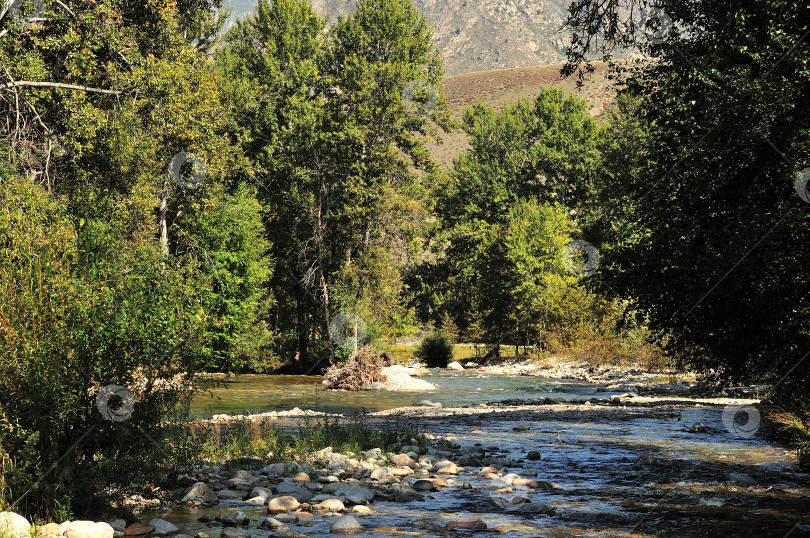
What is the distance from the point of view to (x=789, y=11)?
446 inches

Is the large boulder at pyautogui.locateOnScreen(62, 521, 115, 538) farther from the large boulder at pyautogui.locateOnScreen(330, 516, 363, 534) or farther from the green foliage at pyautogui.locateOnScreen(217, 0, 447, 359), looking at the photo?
the green foliage at pyautogui.locateOnScreen(217, 0, 447, 359)

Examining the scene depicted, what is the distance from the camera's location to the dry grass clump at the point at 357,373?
105 feet

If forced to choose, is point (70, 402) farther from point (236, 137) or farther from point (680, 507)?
point (236, 137)

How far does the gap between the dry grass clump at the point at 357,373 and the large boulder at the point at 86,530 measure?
25.0 meters

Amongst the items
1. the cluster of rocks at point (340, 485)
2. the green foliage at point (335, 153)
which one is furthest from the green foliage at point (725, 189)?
the green foliage at point (335, 153)

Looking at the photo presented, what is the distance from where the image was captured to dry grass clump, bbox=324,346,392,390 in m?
31.9

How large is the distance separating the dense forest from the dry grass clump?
18.4 ft

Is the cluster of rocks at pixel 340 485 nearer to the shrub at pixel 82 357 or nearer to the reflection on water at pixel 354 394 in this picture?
the shrub at pixel 82 357

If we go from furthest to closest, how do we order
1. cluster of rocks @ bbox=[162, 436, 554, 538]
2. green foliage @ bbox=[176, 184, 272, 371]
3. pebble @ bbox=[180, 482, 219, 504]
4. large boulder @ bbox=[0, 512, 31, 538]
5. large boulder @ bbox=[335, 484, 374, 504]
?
1. green foliage @ bbox=[176, 184, 272, 371]
2. large boulder @ bbox=[335, 484, 374, 504]
3. pebble @ bbox=[180, 482, 219, 504]
4. cluster of rocks @ bbox=[162, 436, 554, 538]
5. large boulder @ bbox=[0, 512, 31, 538]

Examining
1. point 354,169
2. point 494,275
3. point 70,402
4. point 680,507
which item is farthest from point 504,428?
point 494,275

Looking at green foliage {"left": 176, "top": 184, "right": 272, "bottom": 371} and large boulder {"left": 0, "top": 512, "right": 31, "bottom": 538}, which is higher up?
green foliage {"left": 176, "top": 184, "right": 272, "bottom": 371}

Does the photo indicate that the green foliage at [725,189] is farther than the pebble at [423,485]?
Yes

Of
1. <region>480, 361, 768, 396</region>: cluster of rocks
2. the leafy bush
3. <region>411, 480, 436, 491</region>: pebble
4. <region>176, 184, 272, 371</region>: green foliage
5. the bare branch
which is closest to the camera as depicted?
<region>411, 480, 436, 491</region>: pebble

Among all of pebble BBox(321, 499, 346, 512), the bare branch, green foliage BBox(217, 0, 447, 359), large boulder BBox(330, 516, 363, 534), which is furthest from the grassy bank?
green foliage BBox(217, 0, 447, 359)
